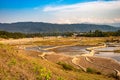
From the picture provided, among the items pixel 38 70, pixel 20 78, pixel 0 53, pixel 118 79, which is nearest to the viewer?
pixel 20 78

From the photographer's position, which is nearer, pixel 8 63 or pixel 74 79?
pixel 8 63

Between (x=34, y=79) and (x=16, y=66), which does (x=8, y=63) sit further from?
(x=34, y=79)

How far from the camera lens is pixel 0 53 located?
697 inches

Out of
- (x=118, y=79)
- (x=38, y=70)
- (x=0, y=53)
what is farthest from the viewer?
(x=118, y=79)

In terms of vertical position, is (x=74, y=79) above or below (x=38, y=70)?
below

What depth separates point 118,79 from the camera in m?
24.7

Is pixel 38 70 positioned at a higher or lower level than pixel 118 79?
higher

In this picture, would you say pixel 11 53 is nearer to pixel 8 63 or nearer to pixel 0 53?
pixel 0 53

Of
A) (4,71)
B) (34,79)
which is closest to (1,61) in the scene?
(4,71)

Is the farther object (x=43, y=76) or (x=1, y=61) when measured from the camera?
(x=1, y=61)

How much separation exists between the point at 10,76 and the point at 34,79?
127cm

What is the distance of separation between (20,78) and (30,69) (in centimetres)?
204

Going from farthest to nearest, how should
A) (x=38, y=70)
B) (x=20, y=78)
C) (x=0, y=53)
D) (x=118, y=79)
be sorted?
(x=118, y=79), (x=0, y=53), (x=38, y=70), (x=20, y=78)

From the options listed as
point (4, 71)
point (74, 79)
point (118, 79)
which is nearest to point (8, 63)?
point (4, 71)
